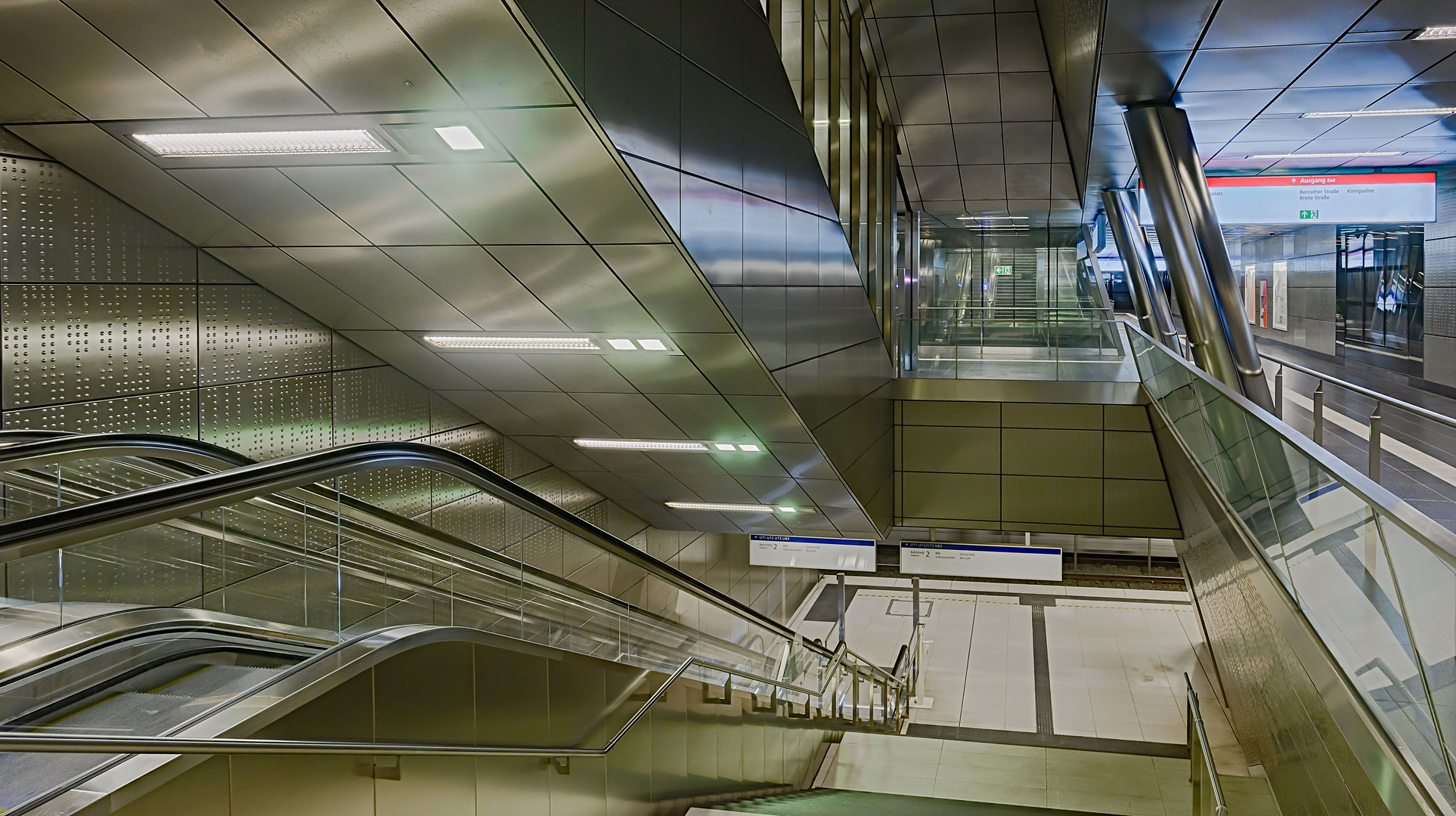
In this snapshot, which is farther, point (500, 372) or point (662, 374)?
point (500, 372)

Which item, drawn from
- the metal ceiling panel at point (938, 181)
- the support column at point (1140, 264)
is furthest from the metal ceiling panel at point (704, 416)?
the support column at point (1140, 264)

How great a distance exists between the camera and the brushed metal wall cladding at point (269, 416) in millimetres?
7016

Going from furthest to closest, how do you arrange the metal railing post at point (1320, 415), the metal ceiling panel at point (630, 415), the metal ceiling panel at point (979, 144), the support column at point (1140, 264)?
the support column at point (1140, 264)
the metal ceiling panel at point (979, 144)
the metal ceiling panel at point (630, 415)
the metal railing post at point (1320, 415)

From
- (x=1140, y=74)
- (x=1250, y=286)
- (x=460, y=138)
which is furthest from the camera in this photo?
(x=1250, y=286)

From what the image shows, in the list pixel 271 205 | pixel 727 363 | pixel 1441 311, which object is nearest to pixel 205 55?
pixel 271 205

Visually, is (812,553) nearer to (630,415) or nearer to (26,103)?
(630,415)

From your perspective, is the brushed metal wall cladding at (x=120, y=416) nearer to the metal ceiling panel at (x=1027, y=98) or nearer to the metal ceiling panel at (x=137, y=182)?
the metal ceiling panel at (x=137, y=182)

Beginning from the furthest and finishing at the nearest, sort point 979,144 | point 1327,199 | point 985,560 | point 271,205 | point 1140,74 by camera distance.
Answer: point 985,560 → point 979,144 → point 1327,199 → point 1140,74 → point 271,205

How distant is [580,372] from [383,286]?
1.99 meters

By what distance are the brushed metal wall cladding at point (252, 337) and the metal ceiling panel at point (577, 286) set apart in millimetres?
2363

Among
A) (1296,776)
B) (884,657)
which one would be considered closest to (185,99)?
(1296,776)

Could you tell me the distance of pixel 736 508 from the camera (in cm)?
1351

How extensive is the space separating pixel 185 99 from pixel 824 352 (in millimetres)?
6513

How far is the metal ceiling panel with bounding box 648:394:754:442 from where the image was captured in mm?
8719
